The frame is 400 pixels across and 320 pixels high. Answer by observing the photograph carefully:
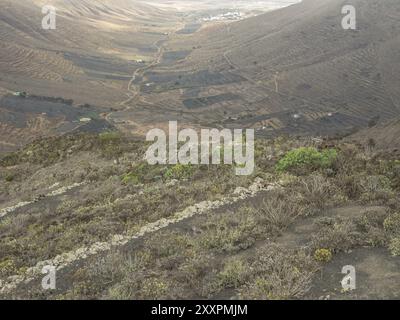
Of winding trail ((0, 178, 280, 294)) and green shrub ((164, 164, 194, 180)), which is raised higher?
green shrub ((164, 164, 194, 180))

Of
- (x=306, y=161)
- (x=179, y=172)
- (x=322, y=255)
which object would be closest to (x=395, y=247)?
(x=322, y=255)

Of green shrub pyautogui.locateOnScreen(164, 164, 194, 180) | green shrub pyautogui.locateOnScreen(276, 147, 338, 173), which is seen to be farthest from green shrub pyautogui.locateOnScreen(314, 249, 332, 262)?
green shrub pyautogui.locateOnScreen(164, 164, 194, 180)

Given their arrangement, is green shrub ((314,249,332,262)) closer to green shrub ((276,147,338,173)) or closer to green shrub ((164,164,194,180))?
green shrub ((276,147,338,173))

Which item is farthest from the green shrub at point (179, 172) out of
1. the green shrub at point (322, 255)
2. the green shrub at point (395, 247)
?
Result: the green shrub at point (395, 247)

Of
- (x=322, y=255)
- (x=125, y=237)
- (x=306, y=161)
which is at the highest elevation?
(x=306, y=161)

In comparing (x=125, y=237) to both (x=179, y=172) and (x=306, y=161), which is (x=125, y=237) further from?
(x=306, y=161)

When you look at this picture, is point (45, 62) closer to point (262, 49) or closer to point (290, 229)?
point (262, 49)

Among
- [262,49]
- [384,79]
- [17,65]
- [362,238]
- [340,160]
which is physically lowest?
[362,238]
